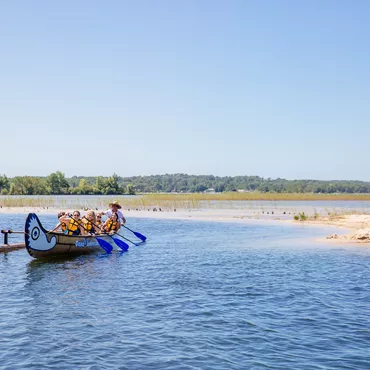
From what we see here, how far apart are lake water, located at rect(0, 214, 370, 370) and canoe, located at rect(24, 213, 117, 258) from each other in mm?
497

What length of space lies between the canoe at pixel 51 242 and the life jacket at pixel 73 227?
610 mm

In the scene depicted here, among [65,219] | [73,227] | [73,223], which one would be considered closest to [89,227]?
[73,227]

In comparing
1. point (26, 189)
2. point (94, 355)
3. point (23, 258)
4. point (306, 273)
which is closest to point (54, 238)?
point (23, 258)

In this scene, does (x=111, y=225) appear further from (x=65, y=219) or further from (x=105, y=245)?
(x=65, y=219)

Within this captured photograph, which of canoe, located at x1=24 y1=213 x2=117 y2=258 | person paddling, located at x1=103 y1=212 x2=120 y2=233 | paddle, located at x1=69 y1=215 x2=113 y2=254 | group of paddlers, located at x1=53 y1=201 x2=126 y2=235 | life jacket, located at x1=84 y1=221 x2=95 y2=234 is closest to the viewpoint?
canoe, located at x1=24 y1=213 x2=117 y2=258

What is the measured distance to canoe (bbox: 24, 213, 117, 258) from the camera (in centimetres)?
1855

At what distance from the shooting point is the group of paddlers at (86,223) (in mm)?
21234

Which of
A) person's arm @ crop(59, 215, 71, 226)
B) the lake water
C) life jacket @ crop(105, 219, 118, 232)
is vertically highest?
person's arm @ crop(59, 215, 71, 226)

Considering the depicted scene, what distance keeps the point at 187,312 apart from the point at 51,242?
31.8ft

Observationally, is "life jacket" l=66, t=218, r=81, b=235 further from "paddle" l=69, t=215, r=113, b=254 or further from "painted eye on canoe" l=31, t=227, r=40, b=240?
"painted eye on canoe" l=31, t=227, r=40, b=240

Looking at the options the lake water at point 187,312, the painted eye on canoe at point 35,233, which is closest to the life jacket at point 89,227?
the lake water at point 187,312

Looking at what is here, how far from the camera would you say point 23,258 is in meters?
19.7

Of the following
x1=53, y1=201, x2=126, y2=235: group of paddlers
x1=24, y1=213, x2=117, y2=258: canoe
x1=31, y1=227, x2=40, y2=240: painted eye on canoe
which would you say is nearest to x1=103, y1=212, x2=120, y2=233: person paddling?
x1=53, y1=201, x2=126, y2=235: group of paddlers

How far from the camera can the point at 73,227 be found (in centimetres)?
2145
